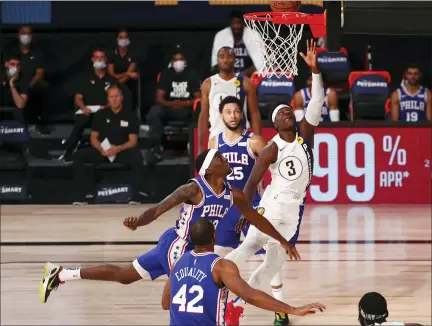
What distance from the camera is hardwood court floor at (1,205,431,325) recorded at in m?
9.47

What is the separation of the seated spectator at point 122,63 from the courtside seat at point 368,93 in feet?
10.2

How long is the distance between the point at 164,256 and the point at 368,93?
7.65m

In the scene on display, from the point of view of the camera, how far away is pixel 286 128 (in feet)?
29.8

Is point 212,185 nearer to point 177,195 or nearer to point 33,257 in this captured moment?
point 177,195

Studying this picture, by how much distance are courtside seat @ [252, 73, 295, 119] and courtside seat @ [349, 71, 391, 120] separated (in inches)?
34.2

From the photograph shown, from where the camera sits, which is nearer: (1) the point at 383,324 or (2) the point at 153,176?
(1) the point at 383,324

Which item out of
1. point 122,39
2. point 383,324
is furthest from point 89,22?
point 383,324

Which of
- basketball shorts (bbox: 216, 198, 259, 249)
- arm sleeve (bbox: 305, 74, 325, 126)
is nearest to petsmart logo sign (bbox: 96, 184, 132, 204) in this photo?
basketball shorts (bbox: 216, 198, 259, 249)

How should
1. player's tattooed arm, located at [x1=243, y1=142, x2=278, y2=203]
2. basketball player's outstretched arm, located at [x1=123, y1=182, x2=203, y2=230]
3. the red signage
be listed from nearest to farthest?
basketball player's outstretched arm, located at [x1=123, y1=182, x2=203, y2=230]
player's tattooed arm, located at [x1=243, y1=142, x2=278, y2=203]
the red signage

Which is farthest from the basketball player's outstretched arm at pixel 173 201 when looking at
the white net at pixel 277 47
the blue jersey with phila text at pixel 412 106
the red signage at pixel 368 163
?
the blue jersey with phila text at pixel 412 106

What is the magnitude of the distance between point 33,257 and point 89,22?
20.8ft

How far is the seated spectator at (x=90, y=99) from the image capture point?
15422mm

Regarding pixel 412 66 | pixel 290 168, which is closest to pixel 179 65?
pixel 412 66

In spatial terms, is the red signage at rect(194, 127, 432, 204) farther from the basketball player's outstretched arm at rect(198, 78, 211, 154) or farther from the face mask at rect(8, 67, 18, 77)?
the basketball player's outstretched arm at rect(198, 78, 211, 154)
